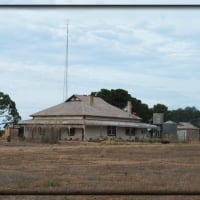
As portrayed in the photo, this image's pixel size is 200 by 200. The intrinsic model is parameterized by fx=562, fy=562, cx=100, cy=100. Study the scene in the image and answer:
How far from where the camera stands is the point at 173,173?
1535 cm

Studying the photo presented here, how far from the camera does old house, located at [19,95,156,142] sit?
38.9 m

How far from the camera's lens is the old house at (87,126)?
3891 cm

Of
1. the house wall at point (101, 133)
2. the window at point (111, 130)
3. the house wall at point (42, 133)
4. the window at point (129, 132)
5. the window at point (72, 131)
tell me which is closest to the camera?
the house wall at point (42, 133)

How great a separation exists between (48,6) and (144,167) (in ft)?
47.0

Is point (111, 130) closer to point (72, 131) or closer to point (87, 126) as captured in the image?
point (87, 126)

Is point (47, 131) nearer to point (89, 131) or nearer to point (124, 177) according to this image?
point (89, 131)

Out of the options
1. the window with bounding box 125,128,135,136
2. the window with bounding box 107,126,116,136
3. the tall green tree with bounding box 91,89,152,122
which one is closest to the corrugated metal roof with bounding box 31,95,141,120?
the tall green tree with bounding box 91,89,152,122

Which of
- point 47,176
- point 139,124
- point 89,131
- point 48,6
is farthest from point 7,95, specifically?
point 89,131

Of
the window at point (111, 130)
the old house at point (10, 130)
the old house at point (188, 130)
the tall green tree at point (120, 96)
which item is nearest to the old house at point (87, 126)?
the window at point (111, 130)

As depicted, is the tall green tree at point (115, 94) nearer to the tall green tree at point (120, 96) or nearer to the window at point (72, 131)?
the tall green tree at point (120, 96)

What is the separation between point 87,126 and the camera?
5550 cm

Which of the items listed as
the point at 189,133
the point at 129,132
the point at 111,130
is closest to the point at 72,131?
the point at 111,130

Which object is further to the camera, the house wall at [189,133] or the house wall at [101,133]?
the house wall at [101,133]

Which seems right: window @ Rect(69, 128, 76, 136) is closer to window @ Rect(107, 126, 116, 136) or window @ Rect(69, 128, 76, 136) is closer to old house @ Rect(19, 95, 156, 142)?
old house @ Rect(19, 95, 156, 142)
